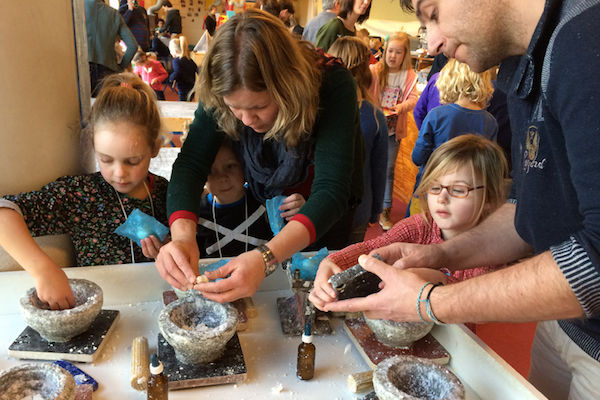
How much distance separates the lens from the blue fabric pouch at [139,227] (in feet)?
4.49

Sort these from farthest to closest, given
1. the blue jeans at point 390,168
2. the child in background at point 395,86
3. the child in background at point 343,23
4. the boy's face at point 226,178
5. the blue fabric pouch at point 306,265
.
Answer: the blue jeans at point 390,168, the child in background at point 395,86, the child in background at point 343,23, the boy's face at point 226,178, the blue fabric pouch at point 306,265

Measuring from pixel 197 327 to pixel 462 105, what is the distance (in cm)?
210

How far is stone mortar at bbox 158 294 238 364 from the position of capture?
0.97 metres

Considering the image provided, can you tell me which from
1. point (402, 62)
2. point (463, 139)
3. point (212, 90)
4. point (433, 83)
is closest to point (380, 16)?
point (402, 62)

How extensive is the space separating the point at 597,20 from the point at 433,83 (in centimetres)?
253

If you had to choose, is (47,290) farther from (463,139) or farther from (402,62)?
(402,62)

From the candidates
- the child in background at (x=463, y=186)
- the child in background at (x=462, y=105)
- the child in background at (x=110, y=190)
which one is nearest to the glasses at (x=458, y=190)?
the child in background at (x=463, y=186)

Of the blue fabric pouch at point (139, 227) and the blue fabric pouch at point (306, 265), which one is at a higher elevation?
the blue fabric pouch at point (139, 227)

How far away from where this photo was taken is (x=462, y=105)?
2.55 meters

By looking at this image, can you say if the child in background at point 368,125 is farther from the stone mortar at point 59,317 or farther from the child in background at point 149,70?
the child in background at point 149,70

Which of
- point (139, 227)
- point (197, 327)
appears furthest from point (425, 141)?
point (197, 327)

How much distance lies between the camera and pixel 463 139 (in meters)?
1.75

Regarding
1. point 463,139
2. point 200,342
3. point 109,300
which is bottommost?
point 109,300

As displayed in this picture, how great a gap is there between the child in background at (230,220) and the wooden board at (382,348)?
748mm
